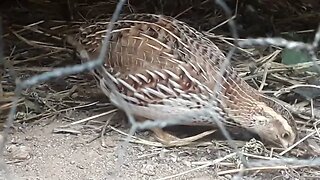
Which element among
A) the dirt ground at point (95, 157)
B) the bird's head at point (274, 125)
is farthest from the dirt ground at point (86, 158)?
the bird's head at point (274, 125)

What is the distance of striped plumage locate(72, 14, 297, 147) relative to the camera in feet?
5.45

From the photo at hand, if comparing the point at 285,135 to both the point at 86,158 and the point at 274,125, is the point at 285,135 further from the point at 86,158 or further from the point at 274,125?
the point at 86,158

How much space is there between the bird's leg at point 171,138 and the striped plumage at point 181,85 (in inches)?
1.9

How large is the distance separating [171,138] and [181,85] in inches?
6.1

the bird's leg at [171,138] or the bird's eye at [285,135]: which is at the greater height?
the bird's eye at [285,135]

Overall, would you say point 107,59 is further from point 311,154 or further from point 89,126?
point 311,154

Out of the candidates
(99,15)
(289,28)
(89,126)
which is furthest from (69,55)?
(289,28)

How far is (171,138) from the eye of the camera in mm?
1751

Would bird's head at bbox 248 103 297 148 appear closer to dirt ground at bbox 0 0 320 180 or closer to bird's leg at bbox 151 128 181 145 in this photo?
dirt ground at bbox 0 0 320 180

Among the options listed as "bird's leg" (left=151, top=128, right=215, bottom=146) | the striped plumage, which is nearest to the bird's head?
the striped plumage

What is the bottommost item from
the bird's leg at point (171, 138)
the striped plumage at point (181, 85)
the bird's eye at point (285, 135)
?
the bird's leg at point (171, 138)

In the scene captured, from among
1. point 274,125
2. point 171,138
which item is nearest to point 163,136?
point 171,138

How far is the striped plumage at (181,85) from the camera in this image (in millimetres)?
1660

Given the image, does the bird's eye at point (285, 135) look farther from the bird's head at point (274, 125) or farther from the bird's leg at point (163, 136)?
the bird's leg at point (163, 136)
